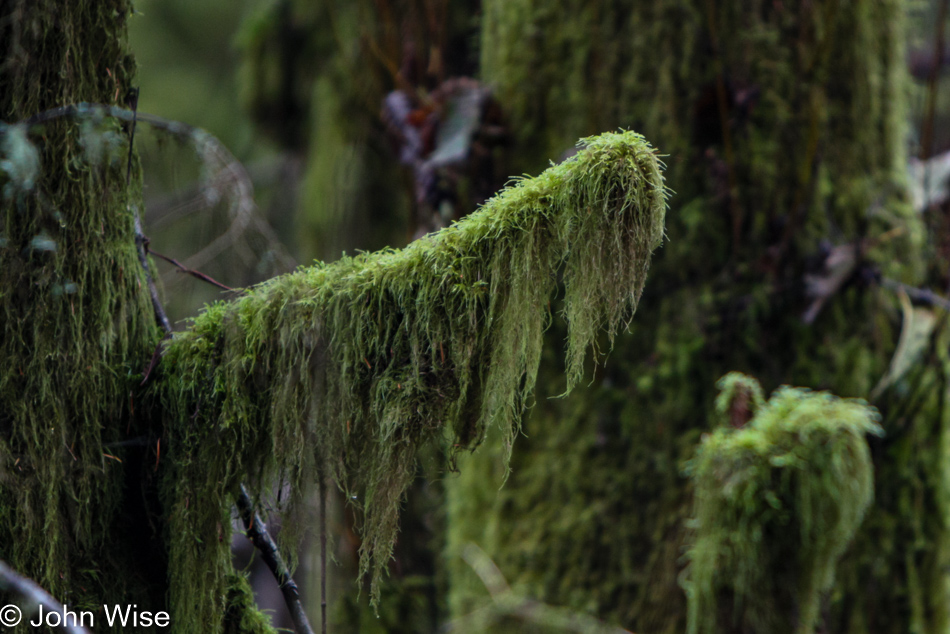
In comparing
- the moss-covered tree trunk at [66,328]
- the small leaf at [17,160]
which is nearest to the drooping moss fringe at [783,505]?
the moss-covered tree trunk at [66,328]

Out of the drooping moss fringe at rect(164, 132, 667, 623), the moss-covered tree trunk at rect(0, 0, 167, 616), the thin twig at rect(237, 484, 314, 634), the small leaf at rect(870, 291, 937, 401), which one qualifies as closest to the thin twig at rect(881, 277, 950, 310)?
the small leaf at rect(870, 291, 937, 401)

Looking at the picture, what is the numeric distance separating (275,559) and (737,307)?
1.92 metres

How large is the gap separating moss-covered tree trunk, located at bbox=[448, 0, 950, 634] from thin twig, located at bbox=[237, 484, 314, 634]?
4.83 ft

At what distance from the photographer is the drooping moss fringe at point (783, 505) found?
1662 mm

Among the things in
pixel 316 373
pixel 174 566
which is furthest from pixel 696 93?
pixel 174 566

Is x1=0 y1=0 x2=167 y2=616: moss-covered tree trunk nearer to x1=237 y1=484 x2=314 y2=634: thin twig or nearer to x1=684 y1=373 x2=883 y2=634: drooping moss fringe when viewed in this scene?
x1=237 y1=484 x2=314 y2=634: thin twig

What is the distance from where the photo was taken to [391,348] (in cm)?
107

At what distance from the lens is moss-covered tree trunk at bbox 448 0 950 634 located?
8.51 feet

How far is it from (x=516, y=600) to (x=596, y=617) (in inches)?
12.3

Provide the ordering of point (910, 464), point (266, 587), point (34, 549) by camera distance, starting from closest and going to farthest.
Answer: point (34, 549)
point (910, 464)
point (266, 587)

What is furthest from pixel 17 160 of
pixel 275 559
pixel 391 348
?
pixel 275 559

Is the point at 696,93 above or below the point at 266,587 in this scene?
above

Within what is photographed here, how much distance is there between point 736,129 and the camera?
2697 millimetres

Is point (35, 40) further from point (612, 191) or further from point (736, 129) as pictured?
point (736, 129)
